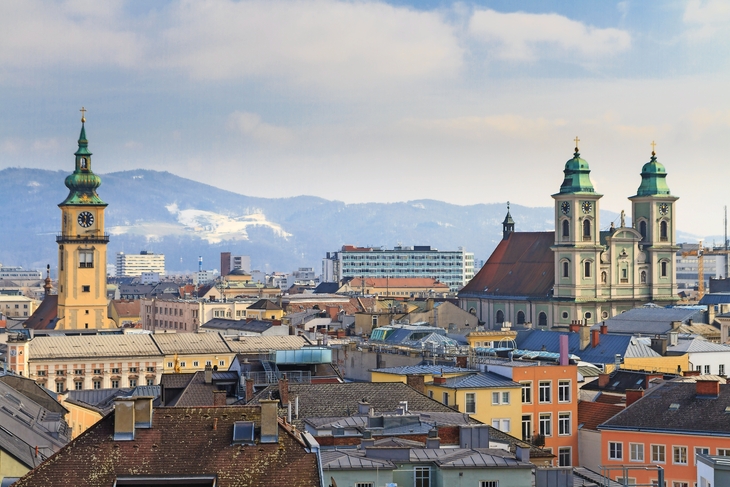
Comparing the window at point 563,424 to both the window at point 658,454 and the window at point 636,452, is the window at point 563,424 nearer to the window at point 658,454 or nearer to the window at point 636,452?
the window at point 636,452

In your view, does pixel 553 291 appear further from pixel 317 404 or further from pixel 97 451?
pixel 97 451

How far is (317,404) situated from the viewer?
45.9 metres

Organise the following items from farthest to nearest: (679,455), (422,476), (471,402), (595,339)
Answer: (595,339) → (471,402) → (679,455) → (422,476)

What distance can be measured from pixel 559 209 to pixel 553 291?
26.0 feet

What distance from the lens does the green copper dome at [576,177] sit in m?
139

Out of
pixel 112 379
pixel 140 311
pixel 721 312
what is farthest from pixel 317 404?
pixel 140 311

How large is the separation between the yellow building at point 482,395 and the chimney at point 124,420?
27095 mm

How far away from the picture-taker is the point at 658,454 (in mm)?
48906

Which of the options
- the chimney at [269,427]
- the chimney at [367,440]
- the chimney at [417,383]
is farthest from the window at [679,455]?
the chimney at [269,427]

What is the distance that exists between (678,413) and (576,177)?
300 ft

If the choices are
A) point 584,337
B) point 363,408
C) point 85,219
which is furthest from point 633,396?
point 85,219

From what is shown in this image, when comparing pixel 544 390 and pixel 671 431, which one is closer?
pixel 671 431

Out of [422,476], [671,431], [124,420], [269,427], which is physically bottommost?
[671,431]

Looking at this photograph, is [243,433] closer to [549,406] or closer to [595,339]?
[549,406]
